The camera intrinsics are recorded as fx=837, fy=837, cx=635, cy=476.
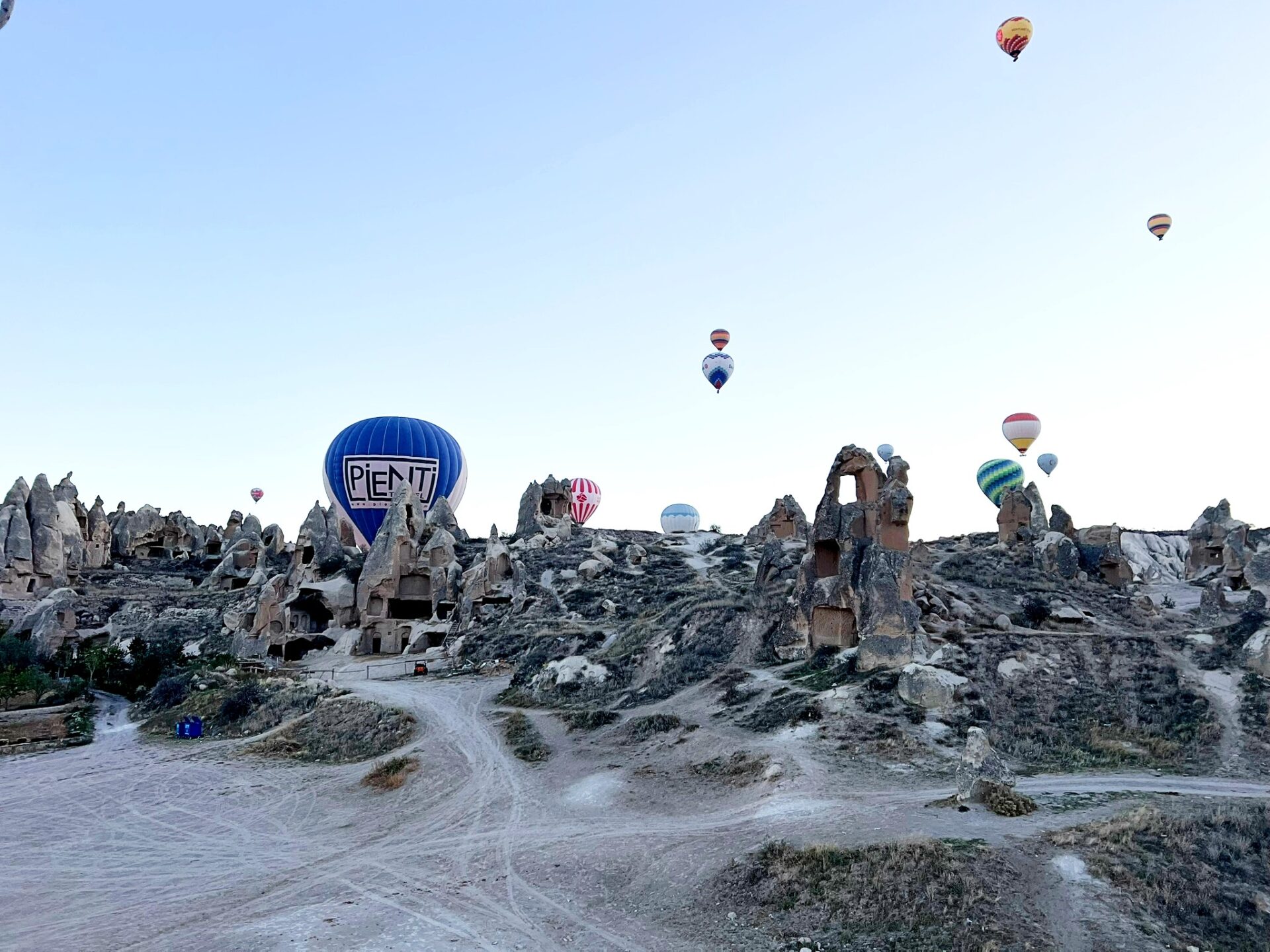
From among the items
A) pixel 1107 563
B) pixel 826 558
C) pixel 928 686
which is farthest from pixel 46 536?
pixel 1107 563

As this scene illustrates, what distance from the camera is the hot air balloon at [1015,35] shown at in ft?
145

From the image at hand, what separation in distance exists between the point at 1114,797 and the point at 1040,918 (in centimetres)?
627

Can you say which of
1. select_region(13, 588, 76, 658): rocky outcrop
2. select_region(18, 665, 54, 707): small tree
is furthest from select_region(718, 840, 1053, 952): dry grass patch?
select_region(13, 588, 76, 658): rocky outcrop

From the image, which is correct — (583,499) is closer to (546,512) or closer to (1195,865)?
(546,512)

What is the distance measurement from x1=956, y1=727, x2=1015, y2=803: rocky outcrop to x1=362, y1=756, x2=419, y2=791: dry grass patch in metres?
14.0

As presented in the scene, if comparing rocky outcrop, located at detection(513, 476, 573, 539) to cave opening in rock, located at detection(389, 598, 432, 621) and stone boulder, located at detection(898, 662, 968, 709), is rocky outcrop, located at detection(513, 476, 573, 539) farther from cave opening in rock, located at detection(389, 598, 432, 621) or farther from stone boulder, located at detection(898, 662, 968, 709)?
stone boulder, located at detection(898, 662, 968, 709)

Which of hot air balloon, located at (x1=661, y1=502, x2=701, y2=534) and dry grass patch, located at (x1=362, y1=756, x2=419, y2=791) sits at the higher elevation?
hot air balloon, located at (x1=661, y1=502, x2=701, y2=534)

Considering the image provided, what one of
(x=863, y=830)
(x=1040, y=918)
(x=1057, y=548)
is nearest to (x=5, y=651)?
(x=863, y=830)

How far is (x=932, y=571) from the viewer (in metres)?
48.4

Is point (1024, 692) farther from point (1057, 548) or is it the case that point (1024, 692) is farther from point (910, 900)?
point (1057, 548)

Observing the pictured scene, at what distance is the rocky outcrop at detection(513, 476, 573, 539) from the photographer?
215 feet

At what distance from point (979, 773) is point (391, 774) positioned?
14.9 metres

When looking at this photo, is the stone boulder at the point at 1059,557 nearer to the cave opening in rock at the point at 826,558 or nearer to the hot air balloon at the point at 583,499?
the cave opening in rock at the point at 826,558

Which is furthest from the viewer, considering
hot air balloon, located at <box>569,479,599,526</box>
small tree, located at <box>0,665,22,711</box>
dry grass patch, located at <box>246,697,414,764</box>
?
hot air balloon, located at <box>569,479,599,526</box>
